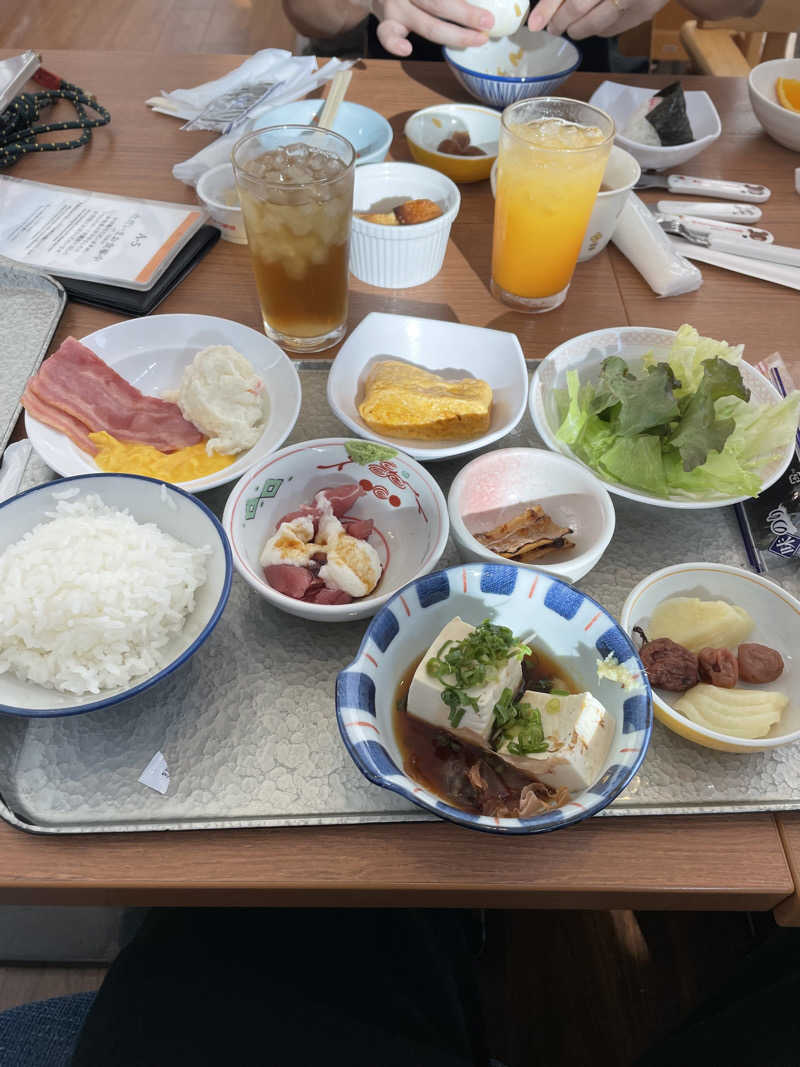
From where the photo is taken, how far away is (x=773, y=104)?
77.9 inches

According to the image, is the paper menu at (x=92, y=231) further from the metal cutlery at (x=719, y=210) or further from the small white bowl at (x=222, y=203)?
the metal cutlery at (x=719, y=210)

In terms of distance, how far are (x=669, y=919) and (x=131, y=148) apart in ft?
7.70

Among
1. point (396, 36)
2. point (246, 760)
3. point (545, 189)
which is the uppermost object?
point (396, 36)

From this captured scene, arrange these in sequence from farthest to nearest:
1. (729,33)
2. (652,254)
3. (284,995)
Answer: (729,33) → (652,254) → (284,995)

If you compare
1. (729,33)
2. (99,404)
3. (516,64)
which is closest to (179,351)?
(99,404)

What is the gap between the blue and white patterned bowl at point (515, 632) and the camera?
0.80 metres

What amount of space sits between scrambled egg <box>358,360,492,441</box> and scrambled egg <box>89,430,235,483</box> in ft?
0.90

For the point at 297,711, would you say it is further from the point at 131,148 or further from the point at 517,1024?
the point at 131,148

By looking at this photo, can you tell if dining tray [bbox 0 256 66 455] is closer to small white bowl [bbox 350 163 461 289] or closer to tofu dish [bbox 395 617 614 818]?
small white bowl [bbox 350 163 461 289]

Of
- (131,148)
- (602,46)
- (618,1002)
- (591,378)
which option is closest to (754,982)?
(618,1002)

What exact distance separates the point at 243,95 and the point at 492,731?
1.97 m

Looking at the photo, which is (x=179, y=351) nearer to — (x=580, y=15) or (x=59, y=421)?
(x=59, y=421)

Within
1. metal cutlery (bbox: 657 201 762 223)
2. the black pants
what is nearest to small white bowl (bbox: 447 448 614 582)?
the black pants

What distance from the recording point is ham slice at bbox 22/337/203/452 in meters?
1.32
